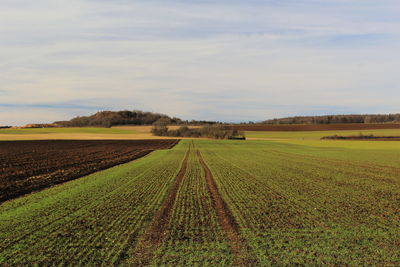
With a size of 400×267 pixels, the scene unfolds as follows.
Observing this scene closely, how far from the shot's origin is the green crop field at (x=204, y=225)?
745cm

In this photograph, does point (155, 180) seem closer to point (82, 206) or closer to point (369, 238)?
point (82, 206)

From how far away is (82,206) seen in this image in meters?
12.5

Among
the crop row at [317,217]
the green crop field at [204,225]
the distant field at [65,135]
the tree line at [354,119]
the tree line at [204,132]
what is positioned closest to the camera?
the green crop field at [204,225]

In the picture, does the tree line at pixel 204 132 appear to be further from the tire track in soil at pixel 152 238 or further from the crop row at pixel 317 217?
Result: the tire track in soil at pixel 152 238

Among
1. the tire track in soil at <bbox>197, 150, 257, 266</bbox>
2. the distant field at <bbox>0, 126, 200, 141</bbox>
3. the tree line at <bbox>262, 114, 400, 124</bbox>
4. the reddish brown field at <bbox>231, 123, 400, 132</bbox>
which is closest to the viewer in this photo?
the tire track in soil at <bbox>197, 150, 257, 266</bbox>

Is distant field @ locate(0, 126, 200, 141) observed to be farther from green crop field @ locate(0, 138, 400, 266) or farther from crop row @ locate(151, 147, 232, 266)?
crop row @ locate(151, 147, 232, 266)

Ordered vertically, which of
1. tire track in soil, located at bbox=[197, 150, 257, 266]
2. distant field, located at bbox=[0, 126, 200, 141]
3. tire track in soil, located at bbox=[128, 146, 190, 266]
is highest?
distant field, located at bbox=[0, 126, 200, 141]

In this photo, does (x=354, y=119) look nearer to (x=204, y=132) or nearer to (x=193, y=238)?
(x=204, y=132)

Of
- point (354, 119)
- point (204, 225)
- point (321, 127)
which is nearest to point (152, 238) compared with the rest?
point (204, 225)

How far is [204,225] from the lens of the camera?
9.86m

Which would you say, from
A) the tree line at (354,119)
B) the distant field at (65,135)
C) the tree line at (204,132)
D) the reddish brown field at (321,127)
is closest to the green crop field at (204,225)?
the distant field at (65,135)

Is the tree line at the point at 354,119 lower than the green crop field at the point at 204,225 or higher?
higher

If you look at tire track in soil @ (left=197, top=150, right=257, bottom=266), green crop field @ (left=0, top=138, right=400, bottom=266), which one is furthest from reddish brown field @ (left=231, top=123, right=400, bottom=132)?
tire track in soil @ (left=197, top=150, right=257, bottom=266)

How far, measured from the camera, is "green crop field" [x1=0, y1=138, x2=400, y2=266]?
745 cm
